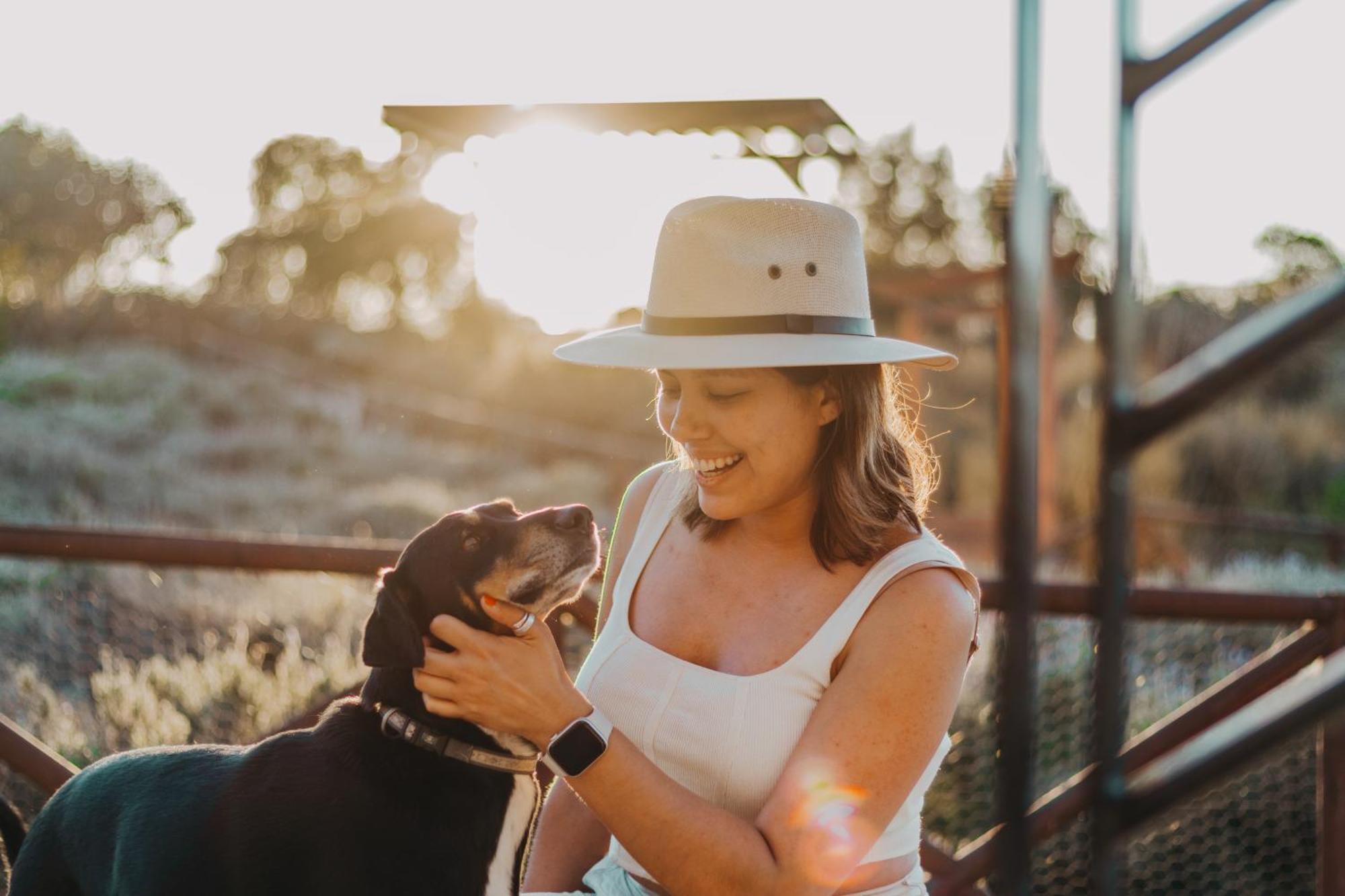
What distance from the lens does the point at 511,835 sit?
228cm

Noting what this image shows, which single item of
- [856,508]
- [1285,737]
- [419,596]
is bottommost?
[419,596]

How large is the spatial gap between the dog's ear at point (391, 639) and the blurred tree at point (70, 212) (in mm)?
20215

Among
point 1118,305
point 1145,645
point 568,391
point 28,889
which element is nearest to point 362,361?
point 568,391

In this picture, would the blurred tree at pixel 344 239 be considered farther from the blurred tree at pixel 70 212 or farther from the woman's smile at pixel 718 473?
the woman's smile at pixel 718 473

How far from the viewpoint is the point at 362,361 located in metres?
21.4

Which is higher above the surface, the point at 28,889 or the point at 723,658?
the point at 723,658

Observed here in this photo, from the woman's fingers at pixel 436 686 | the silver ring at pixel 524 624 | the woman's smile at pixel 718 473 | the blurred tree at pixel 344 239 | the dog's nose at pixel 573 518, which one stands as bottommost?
the woman's fingers at pixel 436 686

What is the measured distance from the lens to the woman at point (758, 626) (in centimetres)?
186

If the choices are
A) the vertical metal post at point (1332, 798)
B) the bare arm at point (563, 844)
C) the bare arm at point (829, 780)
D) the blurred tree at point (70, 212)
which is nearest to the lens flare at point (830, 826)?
the bare arm at point (829, 780)

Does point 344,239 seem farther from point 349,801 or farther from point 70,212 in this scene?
point 349,801

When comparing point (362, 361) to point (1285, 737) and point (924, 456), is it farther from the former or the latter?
point (1285, 737)

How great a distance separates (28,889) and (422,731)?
2.76 ft

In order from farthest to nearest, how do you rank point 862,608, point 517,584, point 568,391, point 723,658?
point 568,391
point 517,584
point 723,658
point 862,608

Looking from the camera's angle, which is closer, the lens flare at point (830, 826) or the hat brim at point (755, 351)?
the lens flare at point (830, 826)
